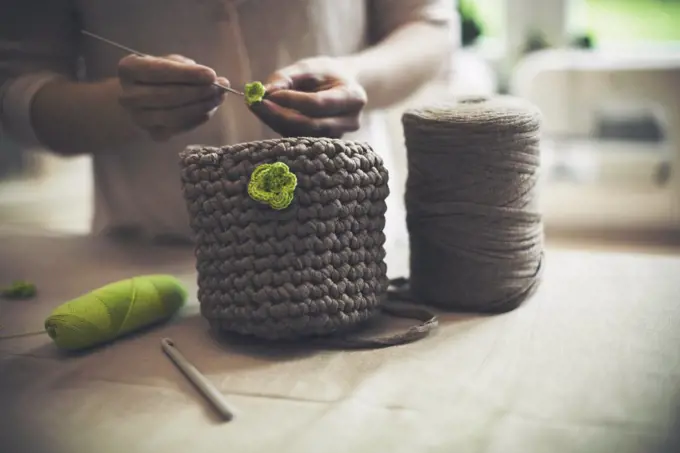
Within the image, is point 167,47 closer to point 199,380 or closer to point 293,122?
point 293,122

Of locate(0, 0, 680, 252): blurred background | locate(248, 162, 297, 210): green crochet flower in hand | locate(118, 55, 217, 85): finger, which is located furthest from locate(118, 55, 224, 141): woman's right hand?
locate(0, 0, 680, 252): blurred background

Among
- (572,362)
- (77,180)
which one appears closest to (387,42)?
(572,362)

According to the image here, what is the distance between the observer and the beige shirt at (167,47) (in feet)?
2.74

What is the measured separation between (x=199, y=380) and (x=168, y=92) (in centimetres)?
27

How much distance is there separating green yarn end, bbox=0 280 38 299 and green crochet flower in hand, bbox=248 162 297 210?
316mm

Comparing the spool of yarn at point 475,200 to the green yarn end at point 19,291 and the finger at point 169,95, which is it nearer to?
the finger at point 169,95

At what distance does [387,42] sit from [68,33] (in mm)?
370

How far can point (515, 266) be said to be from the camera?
26.1 inches

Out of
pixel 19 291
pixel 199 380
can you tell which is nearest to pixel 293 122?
pixel 199 380

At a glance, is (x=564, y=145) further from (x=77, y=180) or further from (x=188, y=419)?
(x=188, y=419)

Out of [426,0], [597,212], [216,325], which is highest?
[426,0]

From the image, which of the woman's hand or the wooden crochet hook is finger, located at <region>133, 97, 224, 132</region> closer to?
the woman's hand

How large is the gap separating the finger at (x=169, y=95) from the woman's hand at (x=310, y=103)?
54mm

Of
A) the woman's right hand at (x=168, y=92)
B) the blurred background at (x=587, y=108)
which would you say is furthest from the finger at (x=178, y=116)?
the blurred background at (x=587, y=108)
